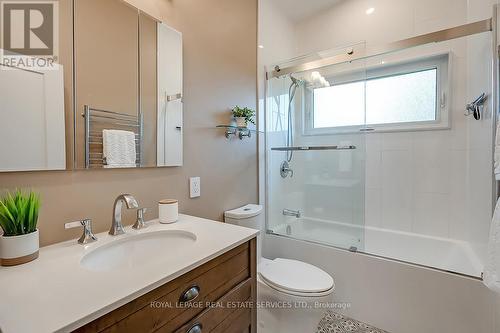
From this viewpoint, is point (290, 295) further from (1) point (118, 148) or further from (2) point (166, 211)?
(1) point (118, 148)

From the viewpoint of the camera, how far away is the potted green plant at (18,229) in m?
0.66

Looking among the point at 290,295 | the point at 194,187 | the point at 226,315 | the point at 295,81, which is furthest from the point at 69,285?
the point at 295,81

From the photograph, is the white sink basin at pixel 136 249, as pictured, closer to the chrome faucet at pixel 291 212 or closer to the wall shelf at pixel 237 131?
the wall shelf at pixel 237 131

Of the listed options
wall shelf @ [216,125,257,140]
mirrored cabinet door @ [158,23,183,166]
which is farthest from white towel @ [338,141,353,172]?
mirrored cabinet door @ [158,23,183,166]

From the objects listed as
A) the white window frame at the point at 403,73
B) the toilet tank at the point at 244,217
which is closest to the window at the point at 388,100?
the white window frame at the point at 403,73

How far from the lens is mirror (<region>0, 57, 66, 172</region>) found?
73cm

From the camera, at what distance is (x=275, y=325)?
142 cm

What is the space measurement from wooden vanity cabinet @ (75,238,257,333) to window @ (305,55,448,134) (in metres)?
1.59

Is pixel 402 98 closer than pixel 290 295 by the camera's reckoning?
No

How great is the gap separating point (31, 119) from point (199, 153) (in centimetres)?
78

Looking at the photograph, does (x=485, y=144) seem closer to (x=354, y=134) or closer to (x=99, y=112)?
(x=354, y=134)

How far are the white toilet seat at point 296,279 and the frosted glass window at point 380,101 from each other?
1298mm

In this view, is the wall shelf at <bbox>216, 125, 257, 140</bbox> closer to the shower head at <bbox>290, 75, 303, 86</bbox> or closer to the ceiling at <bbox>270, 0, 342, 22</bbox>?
the shower head at <bbox>290, 75, 303, 86</bbox>

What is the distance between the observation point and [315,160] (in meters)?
2.14
